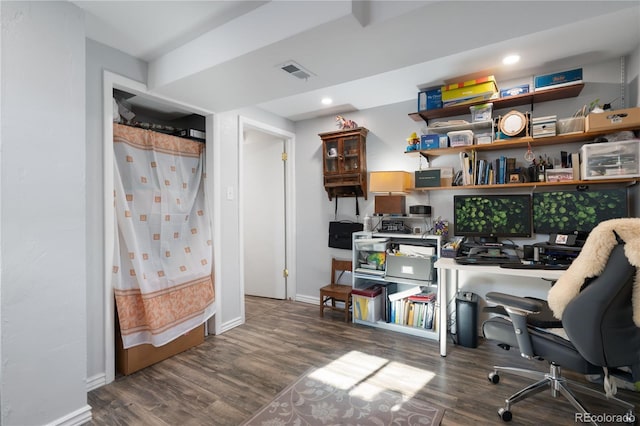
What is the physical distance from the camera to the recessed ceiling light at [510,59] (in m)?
2.36

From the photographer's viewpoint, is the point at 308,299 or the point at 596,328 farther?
the point at 308,299

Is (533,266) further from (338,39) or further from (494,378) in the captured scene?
(338,39)

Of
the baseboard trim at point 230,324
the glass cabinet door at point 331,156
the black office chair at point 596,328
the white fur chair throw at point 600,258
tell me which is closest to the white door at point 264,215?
the glass cabinet door at point 331,156

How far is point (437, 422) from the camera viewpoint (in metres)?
1.74

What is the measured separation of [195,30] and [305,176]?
2.26m

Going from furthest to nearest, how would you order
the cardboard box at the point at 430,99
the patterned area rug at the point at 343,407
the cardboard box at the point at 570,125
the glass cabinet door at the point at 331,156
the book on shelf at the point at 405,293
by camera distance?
the glass cabinet door at the point at 331,156 → the book on shelf at the point at 405,293 → the cardboard box at the point at 430,99 → the cardboard box at the point at 570,125 → the patterned area rug at the point at 343,407

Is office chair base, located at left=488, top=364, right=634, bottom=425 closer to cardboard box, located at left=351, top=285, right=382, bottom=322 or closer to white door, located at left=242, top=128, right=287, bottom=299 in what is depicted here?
cardboard box, located at left=351, top=285, right=382, bottom=322

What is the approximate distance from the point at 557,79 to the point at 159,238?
139 inches

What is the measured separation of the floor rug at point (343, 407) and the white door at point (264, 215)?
2.16 metres

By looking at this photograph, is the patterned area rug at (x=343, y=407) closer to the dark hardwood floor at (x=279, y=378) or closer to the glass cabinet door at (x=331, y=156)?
the dark hardwood floor at (x=279, y=378)

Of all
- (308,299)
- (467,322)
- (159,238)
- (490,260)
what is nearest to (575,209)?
(490,260)

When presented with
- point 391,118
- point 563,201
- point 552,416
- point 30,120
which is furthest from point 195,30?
point 552,416

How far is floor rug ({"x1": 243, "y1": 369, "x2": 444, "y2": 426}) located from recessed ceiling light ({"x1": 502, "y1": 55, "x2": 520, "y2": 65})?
259cm

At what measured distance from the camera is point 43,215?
1.66m
